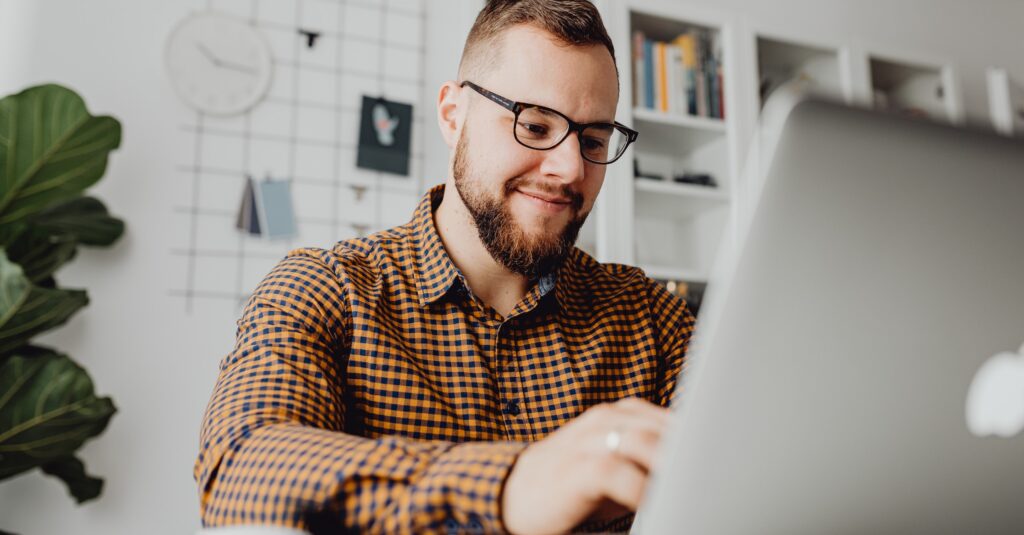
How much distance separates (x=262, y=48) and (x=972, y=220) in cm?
217

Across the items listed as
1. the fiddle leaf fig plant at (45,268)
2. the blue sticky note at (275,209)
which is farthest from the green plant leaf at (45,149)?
the blue sticky note at (275,209)

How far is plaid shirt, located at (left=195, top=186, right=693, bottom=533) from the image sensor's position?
0.59 meters

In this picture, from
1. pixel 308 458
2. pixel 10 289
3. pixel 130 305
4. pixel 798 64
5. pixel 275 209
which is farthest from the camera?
pixel 798 64

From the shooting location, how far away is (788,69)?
3.00 metres

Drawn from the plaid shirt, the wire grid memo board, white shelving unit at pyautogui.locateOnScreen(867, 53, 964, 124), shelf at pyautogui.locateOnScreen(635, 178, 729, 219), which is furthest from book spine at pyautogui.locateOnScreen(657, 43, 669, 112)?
the plaid shirt

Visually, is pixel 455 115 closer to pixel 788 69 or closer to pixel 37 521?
pixel 37 521

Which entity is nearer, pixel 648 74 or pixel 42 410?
pixel 42 410

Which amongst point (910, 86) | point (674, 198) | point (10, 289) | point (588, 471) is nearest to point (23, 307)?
point (10, 289)

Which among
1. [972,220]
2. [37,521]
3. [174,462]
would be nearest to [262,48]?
[174,462]

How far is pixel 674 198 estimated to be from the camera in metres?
2.58

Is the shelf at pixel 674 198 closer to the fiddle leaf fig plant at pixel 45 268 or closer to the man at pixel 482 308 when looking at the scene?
the man at pixel 482 308

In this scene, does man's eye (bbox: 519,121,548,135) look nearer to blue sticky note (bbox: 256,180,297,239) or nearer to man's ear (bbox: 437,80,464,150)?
man's ear (bbox: 437,80,464,150)

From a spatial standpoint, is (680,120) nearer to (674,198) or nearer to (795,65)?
(674,198)

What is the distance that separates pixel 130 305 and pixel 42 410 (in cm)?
46
